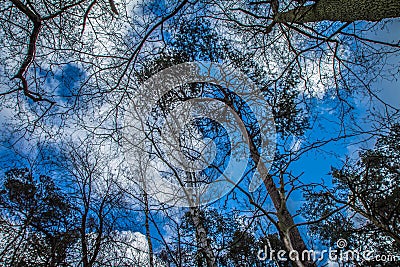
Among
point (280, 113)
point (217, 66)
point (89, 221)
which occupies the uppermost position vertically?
point (217, 66)

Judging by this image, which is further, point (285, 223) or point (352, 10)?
point (352, 10)

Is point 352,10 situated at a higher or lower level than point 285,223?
higher

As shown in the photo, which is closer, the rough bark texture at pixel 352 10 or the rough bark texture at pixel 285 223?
the rough bark texture at pixel 285 223

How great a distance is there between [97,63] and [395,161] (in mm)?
5918

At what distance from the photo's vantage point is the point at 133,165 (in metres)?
4.31

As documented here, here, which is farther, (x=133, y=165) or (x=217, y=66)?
(x=217, y=66)

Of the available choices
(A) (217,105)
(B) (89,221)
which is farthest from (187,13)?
(B) (89,221)

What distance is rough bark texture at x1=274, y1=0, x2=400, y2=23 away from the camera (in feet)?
8.87

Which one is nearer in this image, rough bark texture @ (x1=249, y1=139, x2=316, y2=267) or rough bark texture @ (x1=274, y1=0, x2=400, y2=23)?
rough bark texture @ (x1=249, y1=139, x2=316, y2=267)

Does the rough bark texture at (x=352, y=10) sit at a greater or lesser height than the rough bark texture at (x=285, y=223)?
greater

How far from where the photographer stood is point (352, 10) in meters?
2.98

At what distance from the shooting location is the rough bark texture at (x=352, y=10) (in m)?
2.71

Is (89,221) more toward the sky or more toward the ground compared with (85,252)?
more toward the sky

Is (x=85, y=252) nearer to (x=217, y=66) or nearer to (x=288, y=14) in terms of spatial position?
(x=217, y=66)
